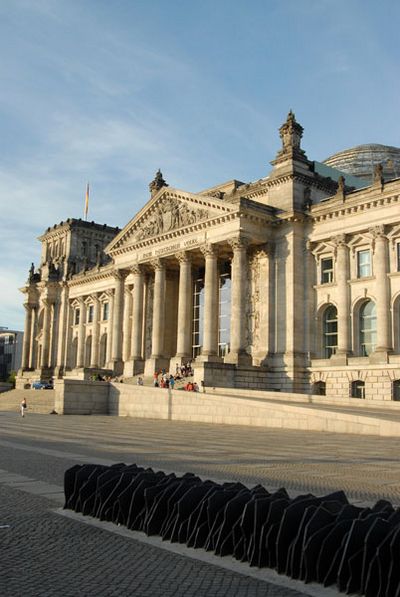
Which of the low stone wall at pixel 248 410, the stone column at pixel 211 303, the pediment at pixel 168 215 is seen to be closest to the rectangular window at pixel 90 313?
the pediment at pixel 168 215

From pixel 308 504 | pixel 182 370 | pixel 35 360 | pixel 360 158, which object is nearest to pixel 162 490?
pixel 308 504

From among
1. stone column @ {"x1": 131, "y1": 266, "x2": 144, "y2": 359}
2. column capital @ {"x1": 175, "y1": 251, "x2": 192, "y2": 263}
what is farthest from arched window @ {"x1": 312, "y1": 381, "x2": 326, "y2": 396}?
stone column @ {"x1": 131, "y1": 266, "x2": 144, "y2": 359}

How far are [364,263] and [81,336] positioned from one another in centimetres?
4654

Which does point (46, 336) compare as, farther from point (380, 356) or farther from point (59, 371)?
point (380, 356)

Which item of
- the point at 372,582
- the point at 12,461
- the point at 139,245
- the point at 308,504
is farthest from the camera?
the point at 139,245

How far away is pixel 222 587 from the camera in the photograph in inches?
273

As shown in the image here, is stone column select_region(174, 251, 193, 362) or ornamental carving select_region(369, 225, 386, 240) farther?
stone column select_region(174, 251, 193, 362)

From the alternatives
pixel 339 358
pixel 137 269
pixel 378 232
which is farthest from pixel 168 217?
pixel 339 358

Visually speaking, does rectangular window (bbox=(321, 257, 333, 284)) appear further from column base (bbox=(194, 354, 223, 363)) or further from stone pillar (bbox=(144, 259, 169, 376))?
stone pillar (bbox=(144, 259, 169, 376))

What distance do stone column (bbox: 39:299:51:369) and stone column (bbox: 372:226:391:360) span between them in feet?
180

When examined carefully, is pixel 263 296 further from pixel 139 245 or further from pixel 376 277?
pixel 139 245

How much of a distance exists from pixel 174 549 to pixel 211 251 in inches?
1978

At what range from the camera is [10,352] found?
15462cm

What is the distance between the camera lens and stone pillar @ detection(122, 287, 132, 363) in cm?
7156
